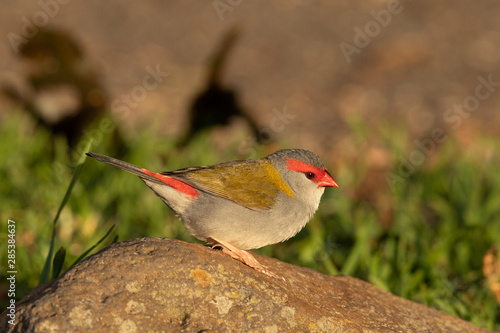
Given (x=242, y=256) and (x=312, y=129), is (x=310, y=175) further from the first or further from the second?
(x=312, y=129)

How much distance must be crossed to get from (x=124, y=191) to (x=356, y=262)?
2.22 meters

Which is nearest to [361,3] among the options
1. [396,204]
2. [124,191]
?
[396,204]

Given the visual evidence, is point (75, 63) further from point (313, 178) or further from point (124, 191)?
point (313, 178)

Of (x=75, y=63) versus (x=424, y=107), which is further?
(x=424, y=107)

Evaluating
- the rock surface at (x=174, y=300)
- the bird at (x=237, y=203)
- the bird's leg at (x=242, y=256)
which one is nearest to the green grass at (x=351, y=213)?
the bird at (x=237, y=203)

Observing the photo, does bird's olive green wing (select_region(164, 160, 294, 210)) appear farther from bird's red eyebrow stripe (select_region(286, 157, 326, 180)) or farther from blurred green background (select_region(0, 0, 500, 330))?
blurred green background (select_region(0, 0, 500, 330))

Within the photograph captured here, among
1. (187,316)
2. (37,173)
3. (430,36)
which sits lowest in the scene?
(37,173)

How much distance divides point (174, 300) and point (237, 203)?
2.95 ft

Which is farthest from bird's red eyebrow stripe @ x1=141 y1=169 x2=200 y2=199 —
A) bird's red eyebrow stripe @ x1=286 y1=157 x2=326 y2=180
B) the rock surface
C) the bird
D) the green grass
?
the green grass

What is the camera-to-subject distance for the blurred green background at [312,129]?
16.2ft

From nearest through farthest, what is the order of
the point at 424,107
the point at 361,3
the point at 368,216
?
the point at 368,216, the point at 424,107, the point at 361,3

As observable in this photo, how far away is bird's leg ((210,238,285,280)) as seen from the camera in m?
3.12

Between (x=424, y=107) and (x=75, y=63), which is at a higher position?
(x=75, y=63)

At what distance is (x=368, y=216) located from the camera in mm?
5566
